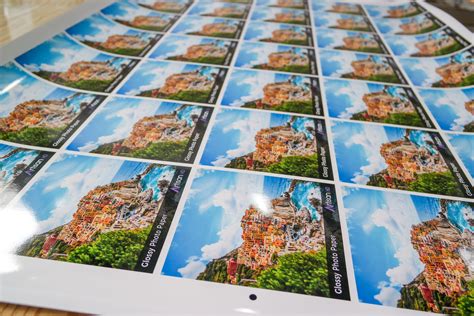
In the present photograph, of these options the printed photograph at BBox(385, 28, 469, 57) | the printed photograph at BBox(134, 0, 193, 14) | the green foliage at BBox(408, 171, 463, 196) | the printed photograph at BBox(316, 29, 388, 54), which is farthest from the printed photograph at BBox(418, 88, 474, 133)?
the printed photograph at BBox(134, 0, 193, 14)

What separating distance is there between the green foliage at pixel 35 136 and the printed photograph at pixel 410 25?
278 cm

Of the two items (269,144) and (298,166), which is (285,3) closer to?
(269,144)

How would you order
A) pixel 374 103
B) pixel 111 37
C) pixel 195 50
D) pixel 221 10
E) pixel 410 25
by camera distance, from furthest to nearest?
1. pixel 221 10
2. pixel 410 25
3. pixel 111 37
4. pixel 195 50
5. pixel 374 103

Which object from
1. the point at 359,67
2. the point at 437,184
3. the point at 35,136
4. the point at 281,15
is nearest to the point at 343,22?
the point at 281,15

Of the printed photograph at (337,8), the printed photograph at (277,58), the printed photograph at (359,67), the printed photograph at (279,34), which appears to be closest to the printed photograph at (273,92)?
the printed photograph at (277,58)

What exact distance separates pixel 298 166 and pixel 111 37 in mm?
1932

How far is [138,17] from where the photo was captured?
11.5 feet

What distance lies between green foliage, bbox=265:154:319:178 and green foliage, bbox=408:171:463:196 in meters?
0.43

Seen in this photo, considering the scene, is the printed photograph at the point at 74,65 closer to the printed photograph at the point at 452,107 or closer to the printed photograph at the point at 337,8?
the printed photograph at the point at 452,107

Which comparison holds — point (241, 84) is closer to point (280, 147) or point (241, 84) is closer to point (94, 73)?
point (280, 147)

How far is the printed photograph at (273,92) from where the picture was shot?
2.38 m

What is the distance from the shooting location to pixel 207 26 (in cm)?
343

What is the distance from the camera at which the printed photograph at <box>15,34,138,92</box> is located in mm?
2486

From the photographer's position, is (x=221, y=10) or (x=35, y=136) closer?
(x=35, y=136)
